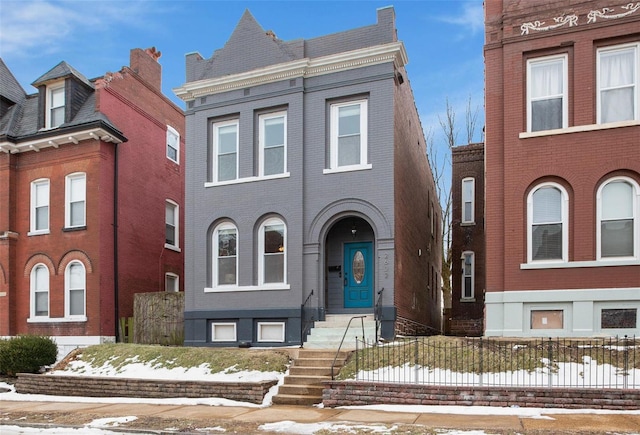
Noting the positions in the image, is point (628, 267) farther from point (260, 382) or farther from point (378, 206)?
point (260, 382)

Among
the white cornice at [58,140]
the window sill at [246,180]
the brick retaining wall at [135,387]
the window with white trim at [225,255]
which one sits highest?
the white cornice at [58,140]

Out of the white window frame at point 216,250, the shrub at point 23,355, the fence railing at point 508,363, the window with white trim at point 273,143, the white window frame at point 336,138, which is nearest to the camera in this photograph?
the fence railing at point 508,363

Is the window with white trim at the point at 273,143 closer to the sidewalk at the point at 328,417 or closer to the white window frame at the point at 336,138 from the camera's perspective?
the white window frame at the point at 336,138

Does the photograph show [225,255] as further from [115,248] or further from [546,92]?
[546,92]

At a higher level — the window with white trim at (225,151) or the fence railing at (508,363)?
the window with white trim at (225,151)

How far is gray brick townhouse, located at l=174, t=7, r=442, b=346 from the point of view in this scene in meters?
15.9

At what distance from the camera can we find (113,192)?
19859 millimetres

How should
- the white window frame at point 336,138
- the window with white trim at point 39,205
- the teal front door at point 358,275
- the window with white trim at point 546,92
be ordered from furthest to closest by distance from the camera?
the window with white trim at point 39,205 → the teal front door at point 358,275 → the white window frame at point 336,138 → the window with white trim at point 546,92

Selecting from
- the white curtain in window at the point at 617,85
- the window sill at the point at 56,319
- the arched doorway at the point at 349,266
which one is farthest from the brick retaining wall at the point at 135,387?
the white curtain in window at the point at 617,85

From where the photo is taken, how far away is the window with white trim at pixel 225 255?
17.4 m

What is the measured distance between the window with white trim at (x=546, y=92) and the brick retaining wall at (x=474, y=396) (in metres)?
6.77

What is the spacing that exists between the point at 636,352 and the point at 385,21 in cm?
1019

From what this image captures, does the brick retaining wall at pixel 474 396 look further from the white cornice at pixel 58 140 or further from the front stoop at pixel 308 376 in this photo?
the white cornice at pixel 58 140

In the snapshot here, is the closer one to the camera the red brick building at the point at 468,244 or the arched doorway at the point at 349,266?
the arched doorway at the point at 349,266
